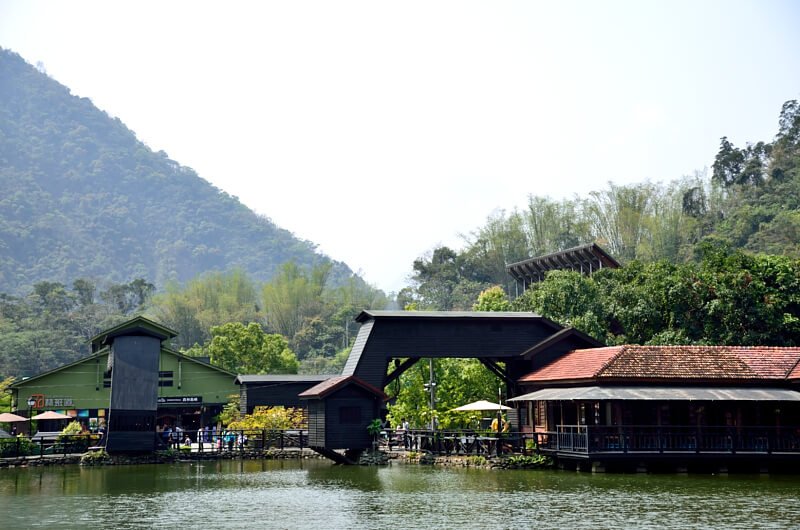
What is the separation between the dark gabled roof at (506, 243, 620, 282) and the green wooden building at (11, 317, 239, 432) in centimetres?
2604

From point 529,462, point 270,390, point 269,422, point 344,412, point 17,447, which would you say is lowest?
point 529,462

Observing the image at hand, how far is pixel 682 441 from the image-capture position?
36344mm

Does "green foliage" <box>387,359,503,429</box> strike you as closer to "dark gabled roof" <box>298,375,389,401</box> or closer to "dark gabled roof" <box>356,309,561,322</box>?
"dark gabled roof" <box>298,375,389,401</box>

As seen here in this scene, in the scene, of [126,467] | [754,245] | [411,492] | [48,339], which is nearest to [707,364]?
[411,492]

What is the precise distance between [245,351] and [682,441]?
4533 centimetres

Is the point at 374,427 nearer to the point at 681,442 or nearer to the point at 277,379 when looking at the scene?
the point at 681,442

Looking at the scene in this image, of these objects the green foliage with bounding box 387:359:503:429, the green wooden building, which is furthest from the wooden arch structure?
the green wooden building

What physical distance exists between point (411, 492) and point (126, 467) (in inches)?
707

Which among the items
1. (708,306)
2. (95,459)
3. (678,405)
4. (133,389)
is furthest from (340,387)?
(708,306)

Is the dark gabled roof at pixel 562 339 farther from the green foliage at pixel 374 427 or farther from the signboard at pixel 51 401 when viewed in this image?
the signboard at pixel 51 401

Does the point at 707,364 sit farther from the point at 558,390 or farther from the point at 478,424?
the point at 478,424

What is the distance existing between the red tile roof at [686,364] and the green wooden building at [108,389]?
2296cm

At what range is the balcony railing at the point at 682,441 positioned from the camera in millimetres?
35750

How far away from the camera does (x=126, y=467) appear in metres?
43.2
